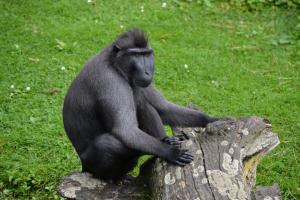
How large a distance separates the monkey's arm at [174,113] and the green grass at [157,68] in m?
1.33

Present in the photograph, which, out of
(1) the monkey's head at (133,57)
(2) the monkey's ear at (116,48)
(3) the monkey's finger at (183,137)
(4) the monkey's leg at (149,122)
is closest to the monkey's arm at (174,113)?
(4) the monkey's leg at (149,122)

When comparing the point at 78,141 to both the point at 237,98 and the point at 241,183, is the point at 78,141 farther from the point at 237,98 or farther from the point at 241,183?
the point at 237,98

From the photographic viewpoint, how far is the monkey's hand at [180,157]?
445cm

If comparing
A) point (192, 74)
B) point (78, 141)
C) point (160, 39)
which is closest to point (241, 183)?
point (78, 141)

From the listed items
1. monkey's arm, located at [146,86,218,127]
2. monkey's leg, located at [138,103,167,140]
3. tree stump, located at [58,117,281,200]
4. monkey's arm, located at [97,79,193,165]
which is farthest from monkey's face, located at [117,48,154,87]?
tree stump, located at [58,117,281,200]

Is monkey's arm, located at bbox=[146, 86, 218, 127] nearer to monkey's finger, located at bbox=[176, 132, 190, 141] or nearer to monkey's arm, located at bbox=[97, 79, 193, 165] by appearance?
monkey's finger, located at bbox=[176, 132, 190, 141]

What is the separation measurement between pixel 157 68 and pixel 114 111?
3501 mm

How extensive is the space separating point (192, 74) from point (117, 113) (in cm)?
354

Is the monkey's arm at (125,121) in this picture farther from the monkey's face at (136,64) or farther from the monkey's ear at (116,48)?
the monkey's ear at (116,48)

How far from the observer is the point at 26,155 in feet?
21.6

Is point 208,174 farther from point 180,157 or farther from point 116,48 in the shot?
point 116,48

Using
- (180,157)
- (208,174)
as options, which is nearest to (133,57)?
(180,157)

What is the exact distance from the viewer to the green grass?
21.2ft

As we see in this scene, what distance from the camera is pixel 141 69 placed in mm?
4973
